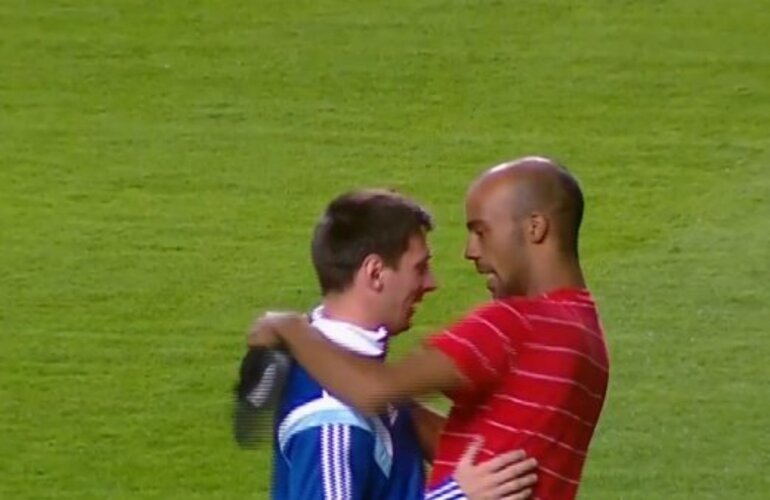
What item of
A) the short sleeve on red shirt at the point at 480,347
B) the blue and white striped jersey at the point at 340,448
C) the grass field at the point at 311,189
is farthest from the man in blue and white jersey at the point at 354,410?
the grass field at the point at 311,189

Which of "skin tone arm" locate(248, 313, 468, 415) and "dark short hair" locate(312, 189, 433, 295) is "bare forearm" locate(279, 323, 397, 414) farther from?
"dark short hair" locate(312, 189, 433, 295)

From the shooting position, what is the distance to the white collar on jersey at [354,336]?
10.2 feet

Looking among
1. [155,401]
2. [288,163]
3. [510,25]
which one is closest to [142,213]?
[288,163]

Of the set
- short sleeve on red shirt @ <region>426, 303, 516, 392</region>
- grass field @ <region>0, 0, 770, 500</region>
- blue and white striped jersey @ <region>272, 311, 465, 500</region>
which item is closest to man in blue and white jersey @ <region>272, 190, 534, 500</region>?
blue and white striped jersey @ <region>272, 311, 465, 500</region>

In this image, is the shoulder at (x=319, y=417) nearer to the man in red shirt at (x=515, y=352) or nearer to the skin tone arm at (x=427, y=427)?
the man in red shirt at (x=515, y=352)

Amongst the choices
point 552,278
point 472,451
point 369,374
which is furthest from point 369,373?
point 552,278

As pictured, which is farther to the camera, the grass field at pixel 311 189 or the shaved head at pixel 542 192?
the grass field at pixel 311 189

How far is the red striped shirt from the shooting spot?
3.07 meters

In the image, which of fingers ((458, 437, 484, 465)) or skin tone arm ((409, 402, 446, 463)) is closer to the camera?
fingers ((458, 437, 484, 465))

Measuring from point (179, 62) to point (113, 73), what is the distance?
0.37m

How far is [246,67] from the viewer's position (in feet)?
35.5

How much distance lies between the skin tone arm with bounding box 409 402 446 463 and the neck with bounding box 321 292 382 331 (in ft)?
0.64

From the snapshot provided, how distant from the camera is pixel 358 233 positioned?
3146 millimetres

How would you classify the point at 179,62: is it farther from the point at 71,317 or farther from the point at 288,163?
the point at 71,317
